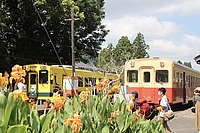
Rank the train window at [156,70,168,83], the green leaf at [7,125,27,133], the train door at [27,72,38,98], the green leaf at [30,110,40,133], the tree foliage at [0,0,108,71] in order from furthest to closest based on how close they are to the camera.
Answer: the tree foliage at [0,0,108,71] < the train door at [27,72,38,98] < the train window at [156,70,168,83] < the green leaf at [30,110,40,133] < the green leaf at [7,125,27,133]

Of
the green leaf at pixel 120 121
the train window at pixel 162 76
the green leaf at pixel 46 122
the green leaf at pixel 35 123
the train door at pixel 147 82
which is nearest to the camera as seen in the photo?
the green leaf at pixel 35 123

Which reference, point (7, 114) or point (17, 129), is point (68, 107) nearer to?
point (7, 114)

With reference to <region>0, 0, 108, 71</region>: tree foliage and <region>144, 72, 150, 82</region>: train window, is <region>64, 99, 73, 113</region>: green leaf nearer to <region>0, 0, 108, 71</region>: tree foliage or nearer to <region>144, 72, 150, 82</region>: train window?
<region>144, 72, 150, 82</region>: train window

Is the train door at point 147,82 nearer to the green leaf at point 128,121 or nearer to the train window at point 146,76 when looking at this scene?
the train window at point 146,76

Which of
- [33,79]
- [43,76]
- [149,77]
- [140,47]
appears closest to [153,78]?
[149,77]

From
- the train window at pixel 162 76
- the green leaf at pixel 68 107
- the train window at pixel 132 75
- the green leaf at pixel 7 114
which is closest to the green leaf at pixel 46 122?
the green leaf at pixel 7 114

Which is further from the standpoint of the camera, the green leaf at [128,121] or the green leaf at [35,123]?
the green leaf at [128,121]

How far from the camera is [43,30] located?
114 ft

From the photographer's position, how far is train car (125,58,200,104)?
19656 mm

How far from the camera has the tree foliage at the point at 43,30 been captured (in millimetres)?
31766

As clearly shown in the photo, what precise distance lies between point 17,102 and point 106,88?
2.12m

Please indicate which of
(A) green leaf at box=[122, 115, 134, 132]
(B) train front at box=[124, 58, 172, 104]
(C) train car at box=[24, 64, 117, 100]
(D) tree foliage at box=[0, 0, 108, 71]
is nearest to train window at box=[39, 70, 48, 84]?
(C) train car at box=[24, 64, 117, 100]

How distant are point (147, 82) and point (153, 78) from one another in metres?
0.39

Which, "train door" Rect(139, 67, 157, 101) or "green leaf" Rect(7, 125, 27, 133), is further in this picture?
"train door" Rect(139, 67, 157, 101)
